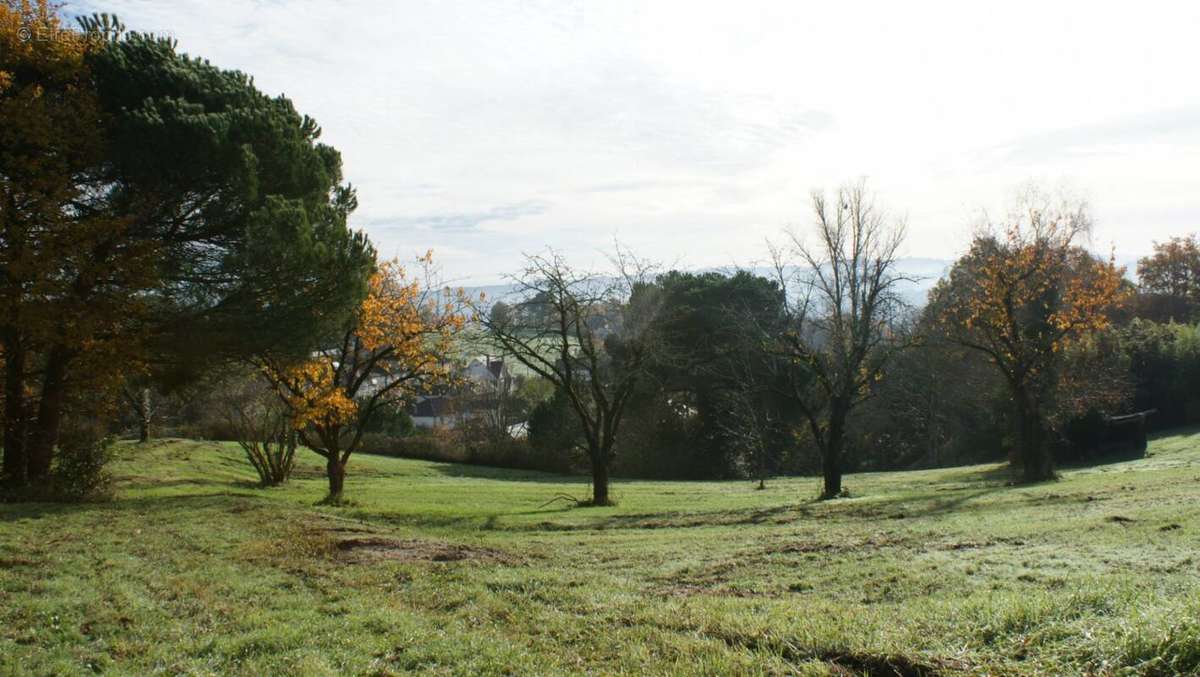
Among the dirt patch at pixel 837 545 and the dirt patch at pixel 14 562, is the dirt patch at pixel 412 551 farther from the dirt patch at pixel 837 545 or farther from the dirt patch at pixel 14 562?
the dirt patch at pixel 837 545

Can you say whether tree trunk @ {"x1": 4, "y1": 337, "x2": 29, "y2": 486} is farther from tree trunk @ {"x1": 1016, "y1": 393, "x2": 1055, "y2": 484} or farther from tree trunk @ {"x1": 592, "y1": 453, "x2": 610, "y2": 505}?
tree trunk @ {"x1": 1016, "y1": 393, "x2": 1055, "y2": 484}

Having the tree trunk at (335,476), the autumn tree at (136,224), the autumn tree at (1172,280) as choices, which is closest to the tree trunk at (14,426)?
the autumn tree at (136,224)

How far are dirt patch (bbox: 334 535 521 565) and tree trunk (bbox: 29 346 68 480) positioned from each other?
10.8 meters

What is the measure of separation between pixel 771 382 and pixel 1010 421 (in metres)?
12.8

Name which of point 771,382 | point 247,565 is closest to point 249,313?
point 247,565

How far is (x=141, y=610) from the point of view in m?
8.66

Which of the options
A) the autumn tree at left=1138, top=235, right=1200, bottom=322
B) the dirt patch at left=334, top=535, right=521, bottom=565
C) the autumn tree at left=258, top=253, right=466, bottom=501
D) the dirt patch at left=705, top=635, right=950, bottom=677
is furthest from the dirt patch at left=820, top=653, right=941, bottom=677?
the autumn tree at left=1138, top=235, right=1200, bottom=322

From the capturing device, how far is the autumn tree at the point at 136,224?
1773cm

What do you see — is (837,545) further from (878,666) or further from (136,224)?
(136,224)

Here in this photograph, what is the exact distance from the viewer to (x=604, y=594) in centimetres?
902

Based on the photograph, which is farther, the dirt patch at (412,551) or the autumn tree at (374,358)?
the autumn tree at (374,358)

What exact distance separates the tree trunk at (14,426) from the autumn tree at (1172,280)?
80.6m

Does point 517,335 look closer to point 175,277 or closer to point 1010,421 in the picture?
point 175,277

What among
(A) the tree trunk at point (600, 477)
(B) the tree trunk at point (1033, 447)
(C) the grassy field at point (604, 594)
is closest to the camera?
(C) the grassy field at point (604, 594)
